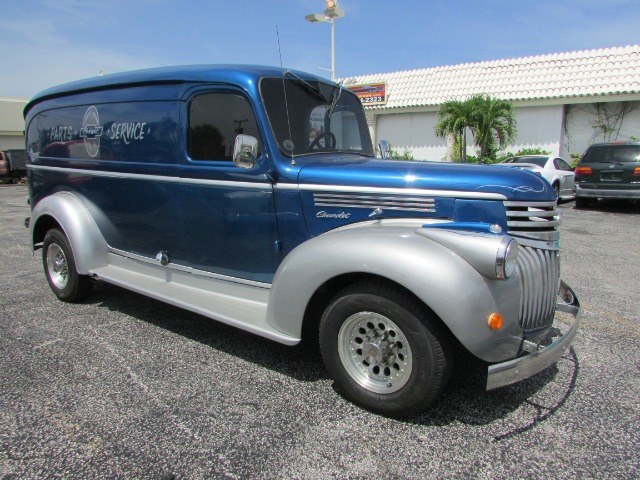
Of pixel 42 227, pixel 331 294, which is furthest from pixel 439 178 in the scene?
pixel 42 227

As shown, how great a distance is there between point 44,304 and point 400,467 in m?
4.23

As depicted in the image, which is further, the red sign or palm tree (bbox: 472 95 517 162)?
the red sign

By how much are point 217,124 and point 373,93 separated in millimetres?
19219

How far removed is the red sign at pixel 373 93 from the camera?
21328mm

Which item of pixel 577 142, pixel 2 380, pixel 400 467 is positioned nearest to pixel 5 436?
pixel 2 380

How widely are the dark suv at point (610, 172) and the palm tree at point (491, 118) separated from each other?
5.23 metres

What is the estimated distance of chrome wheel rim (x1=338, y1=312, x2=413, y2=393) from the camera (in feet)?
9.08

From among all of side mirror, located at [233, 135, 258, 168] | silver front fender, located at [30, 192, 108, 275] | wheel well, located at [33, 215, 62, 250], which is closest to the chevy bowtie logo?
silver front fender, located at [30, 192, 108, 275]

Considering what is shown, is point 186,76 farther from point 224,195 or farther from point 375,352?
point 375,352

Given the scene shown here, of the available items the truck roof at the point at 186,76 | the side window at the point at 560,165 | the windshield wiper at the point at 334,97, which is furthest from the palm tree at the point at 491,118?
the truck roof at the point at 186,76

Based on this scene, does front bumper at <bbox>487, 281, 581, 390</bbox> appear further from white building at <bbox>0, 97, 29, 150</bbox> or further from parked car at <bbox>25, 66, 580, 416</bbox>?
white building at <bbox>0, 97, 29, 150</bbox>

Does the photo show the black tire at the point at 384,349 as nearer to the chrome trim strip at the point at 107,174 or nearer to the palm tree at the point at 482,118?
the chrome trim strip at the point at 107,174

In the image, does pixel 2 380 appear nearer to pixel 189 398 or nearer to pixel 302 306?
pixel 189 398

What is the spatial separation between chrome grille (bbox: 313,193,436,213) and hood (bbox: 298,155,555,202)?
7cm
